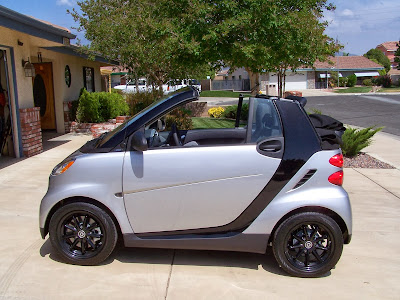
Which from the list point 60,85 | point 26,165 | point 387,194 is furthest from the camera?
point 60,85

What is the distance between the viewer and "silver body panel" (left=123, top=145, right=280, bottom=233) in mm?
3887

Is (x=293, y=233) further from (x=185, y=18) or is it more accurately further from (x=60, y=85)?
(x=60, y=85)

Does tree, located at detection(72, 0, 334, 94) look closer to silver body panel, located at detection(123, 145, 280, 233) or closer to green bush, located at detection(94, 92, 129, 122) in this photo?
green bush, located at detection(94, 92, 129, 122)

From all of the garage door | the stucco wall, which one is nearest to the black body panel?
the stucco wall

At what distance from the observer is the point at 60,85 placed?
44.2 ft

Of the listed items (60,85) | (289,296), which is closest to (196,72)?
(60,85)

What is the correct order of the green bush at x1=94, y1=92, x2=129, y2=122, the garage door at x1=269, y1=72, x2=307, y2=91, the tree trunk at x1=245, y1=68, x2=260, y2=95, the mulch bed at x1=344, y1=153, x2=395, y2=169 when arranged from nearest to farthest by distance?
the mulch bed at x1=344, y1=153, x2=395, y2=169 < the tree trunk at x1=245, y1=68, x2=260, y2=95 < the green bush at x1=94, y1=92, x2=129, y2=122 < the garage door at x1=269, y1=72, x2=307, y2=91

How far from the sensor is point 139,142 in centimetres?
383

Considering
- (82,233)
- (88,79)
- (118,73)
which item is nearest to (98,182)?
(82,233)

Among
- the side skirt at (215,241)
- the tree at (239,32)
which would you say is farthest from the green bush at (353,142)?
the side skirt at (215,241)

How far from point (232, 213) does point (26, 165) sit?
612 cm

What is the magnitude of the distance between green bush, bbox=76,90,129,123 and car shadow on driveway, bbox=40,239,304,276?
963cm

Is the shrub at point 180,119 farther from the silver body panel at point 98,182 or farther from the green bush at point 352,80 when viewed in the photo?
the green bush at point 352,80

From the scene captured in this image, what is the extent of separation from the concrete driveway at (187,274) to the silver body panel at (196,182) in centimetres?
55
